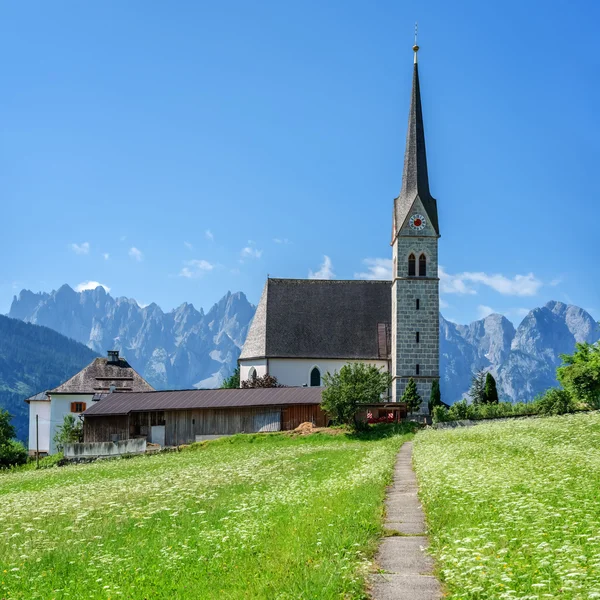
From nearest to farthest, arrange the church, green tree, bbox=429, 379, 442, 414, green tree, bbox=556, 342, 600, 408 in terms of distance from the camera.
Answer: green tree, bbox=556, 342, 600, 408, green tree, bbox=429, 379, 442, 414, the church

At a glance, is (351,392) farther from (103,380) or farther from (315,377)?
(103,380)

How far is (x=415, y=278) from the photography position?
68250 mm

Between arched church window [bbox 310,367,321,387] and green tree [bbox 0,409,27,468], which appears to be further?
arched church window [bbox 310,367,321,387]

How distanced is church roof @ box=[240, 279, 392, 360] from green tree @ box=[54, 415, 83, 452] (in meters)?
17.2

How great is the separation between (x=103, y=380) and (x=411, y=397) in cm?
4255

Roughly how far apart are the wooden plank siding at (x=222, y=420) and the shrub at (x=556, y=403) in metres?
16.1

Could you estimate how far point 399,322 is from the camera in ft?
221

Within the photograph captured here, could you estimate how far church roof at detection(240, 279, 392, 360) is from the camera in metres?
73.0

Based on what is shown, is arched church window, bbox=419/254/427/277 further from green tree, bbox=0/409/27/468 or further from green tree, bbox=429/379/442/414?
green tree, bbox=0/409/27/468

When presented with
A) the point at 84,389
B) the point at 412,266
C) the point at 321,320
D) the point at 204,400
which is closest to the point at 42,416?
the point at 84,389

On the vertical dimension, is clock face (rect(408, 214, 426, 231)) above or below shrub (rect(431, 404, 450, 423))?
above

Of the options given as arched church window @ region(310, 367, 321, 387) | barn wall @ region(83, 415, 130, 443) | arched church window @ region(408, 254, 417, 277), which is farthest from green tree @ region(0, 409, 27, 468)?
arched church window @ region(408, 254, 417, 277)

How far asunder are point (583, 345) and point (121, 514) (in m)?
48.9

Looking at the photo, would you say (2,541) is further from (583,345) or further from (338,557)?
(583,345)
